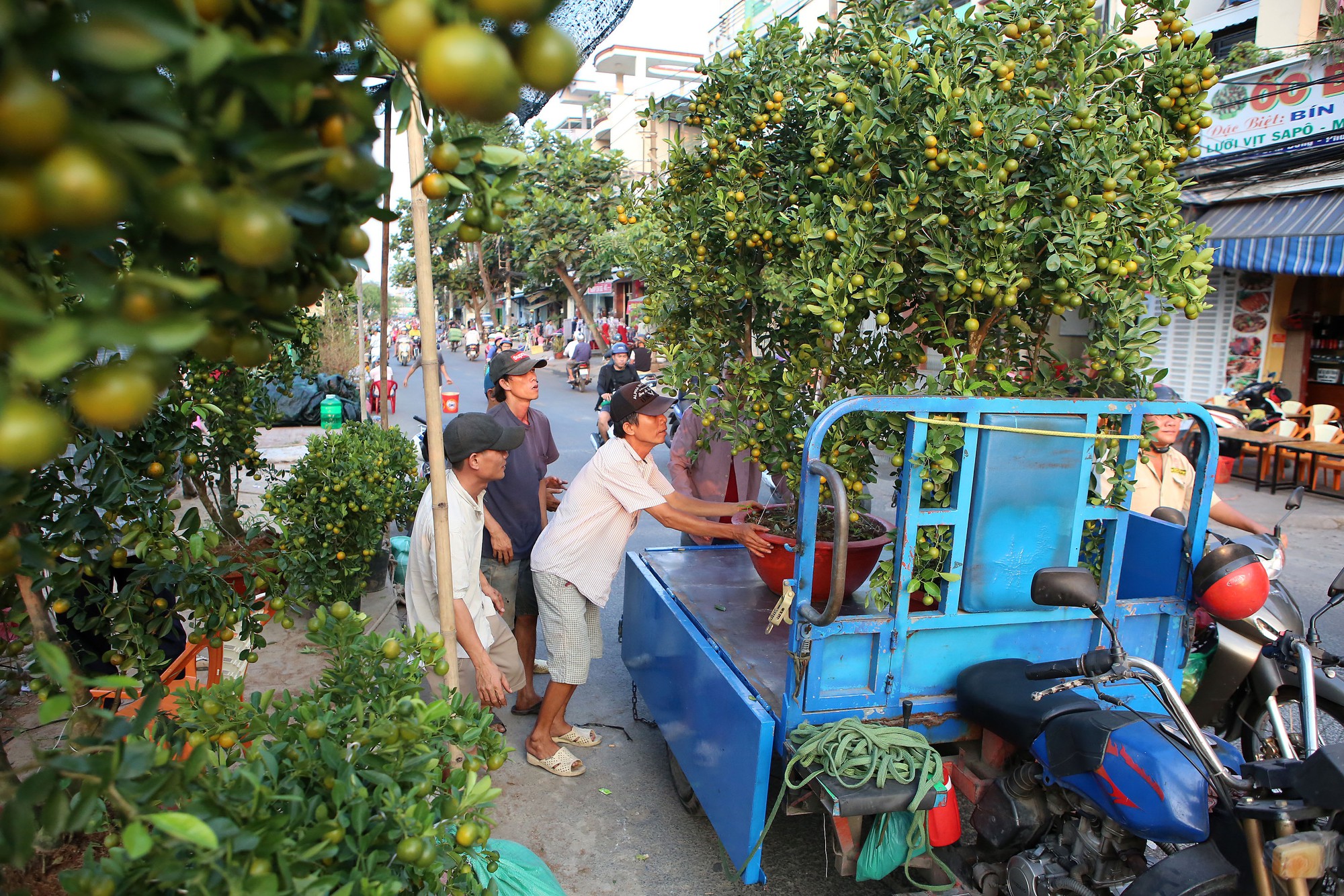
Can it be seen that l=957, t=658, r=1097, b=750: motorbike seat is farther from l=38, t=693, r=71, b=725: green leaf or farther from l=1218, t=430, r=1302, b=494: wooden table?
l=1218, t=430, r=1302, b=494: wooden table

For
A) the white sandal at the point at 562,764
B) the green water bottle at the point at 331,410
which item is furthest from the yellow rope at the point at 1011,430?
the green water bottle at the point at 331,410

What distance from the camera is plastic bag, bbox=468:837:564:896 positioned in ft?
7.36

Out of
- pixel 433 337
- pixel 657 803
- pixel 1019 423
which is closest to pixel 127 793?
pixel 433 337

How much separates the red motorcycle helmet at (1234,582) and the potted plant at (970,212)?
1.61 ft

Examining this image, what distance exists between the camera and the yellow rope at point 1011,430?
2543 millimetres

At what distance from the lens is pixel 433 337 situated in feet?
5.94

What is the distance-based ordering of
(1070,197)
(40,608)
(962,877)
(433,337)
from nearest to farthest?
(40,608) < (433,337) < (1070,197) < (962,877)

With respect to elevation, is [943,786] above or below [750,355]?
below

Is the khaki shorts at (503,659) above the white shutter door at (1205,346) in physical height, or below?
below

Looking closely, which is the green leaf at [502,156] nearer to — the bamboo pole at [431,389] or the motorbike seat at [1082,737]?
the bamboo pole at [431,389]

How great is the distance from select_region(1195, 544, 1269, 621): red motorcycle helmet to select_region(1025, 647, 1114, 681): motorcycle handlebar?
0.69m

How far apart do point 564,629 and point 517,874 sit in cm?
153

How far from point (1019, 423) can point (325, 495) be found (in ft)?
12.4

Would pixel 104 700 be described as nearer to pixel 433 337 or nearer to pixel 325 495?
pixel 433 337
